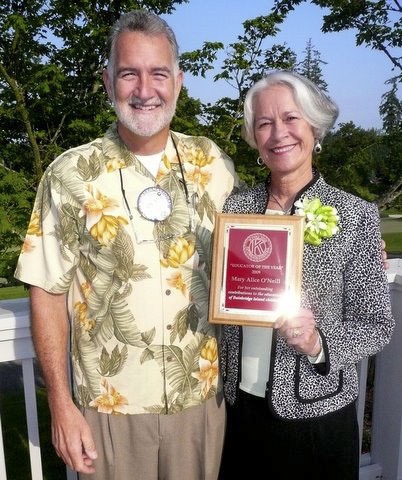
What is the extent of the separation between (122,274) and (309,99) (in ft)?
3.22

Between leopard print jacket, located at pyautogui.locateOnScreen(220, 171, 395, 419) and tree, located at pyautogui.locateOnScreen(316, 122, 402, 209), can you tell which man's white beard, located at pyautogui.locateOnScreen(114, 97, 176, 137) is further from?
tree, located at pyautogui.locateOnScreen(316, 122, 402, 209)

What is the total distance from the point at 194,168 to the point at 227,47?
2.53 m

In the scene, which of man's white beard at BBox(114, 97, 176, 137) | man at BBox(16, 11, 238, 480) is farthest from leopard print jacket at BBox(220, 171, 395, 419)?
man's white beard at BBox(114, 97, 176, 137)

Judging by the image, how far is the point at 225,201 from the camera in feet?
7.30

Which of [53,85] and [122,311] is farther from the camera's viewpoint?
[53,85]

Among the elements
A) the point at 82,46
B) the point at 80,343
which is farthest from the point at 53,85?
the point at 80,343

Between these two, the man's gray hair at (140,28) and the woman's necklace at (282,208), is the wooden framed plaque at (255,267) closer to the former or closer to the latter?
the woman's necklace at (282,208)

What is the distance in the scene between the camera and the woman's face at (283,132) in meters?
1.97

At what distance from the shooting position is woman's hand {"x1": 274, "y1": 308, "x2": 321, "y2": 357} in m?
1.68

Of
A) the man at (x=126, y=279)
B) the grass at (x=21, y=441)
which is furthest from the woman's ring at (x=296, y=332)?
the grass at (x=21, y=441)

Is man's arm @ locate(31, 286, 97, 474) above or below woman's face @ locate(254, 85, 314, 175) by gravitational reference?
below

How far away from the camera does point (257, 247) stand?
1.84 metres

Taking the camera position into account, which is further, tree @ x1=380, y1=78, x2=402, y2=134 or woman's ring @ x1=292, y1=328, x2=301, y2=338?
tree @ x1=380, y1=78, x2=402, y2=134

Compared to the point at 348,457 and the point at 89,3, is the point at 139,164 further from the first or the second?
the point at 89,3
